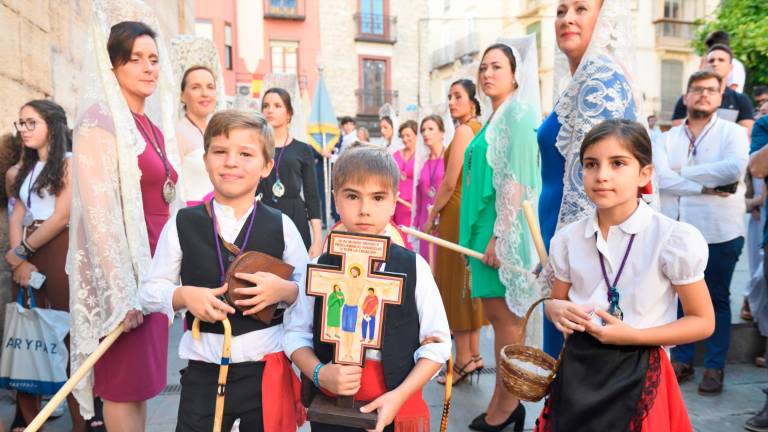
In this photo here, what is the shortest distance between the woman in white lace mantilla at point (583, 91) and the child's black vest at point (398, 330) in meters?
0.66

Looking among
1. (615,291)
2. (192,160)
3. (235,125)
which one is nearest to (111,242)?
(235,125)

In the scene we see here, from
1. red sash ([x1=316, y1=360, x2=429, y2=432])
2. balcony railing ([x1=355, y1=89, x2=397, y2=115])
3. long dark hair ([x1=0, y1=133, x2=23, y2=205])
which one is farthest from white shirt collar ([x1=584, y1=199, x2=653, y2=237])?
balcony railing ([x1=355, y1=89, x2=397, y2=115])

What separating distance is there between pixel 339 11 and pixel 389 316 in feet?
85.5

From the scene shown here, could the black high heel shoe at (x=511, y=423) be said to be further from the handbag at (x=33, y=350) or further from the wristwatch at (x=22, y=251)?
the wristwatch at (x=22, y=251)

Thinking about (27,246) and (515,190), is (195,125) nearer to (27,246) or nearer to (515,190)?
(27,246)

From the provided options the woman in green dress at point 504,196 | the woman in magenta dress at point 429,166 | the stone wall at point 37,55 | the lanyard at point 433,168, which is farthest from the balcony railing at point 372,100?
the woman in green dress at point 504,196

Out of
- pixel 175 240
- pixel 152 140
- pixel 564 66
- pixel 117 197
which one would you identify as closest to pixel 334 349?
pixel 175 240

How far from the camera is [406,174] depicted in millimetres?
7023

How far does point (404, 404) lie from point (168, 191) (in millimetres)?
1585

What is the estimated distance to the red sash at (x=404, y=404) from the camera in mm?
1695

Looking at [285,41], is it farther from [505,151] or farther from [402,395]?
[402,395]

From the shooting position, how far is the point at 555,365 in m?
1.88

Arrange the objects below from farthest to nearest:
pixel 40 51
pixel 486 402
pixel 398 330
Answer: pixel 40 51
pixel 486 402
pixel 398 330

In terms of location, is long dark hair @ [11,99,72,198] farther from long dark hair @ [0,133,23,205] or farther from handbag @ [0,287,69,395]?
handbag @ [0,287,69,395]
